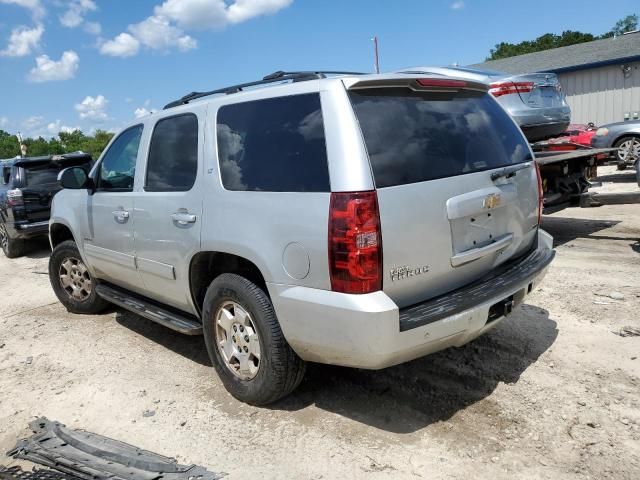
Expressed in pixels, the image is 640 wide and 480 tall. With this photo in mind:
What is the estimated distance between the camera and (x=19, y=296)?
7133mm

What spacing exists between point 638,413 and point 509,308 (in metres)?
0.92

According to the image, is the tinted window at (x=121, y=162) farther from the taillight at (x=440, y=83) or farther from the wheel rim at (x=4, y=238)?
the wheel rim at (x=4, y=238)

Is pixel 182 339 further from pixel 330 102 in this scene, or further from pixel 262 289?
pixel 330 102

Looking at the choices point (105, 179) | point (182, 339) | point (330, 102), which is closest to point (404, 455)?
point (330, 102)

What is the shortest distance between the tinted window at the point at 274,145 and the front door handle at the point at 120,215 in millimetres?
1312

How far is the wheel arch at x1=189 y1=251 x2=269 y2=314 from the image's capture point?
11.3 ft

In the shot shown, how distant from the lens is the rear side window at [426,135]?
2924 millimetres

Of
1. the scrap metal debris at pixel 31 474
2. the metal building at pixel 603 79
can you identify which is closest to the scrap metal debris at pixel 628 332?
the scrap metal debris at pixel 31 474

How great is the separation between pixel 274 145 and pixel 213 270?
1097 mm

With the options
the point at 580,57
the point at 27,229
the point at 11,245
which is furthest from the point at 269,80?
the point at 580,57

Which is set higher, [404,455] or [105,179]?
[105,179]

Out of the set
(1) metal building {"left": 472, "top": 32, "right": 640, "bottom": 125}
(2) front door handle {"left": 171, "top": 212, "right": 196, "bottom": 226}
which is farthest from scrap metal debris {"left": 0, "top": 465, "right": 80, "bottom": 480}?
(1) metal building {"left": 472, "top": 32, "right": 640, "bottom": 125}

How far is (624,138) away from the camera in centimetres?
1323

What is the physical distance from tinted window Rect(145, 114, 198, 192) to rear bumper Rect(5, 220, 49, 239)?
22.3 ft
